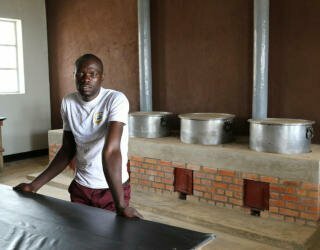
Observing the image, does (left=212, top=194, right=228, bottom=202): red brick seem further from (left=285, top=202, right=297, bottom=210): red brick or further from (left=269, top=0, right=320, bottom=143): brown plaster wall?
(left=269, top=0, right=320, bottom=143): brown plaster wall

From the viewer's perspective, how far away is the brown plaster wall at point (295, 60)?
3912mm

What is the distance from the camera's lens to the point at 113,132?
2.04 m

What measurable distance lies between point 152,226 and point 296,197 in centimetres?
212

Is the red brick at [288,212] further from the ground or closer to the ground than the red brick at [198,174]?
closer to the ground

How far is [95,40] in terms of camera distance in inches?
232

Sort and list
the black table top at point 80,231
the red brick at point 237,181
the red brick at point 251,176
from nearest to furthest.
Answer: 1. the black table top at point 80,231
2. the red brick at point 251,176
3. the red brick at point 237,181

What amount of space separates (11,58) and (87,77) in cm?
504

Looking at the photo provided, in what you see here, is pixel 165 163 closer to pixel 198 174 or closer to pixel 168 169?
pixel 168 169

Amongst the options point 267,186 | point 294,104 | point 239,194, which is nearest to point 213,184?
point 239,194

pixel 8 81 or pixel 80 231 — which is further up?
pixel 8 81

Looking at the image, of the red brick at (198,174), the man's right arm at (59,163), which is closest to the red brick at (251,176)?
the red brick at (198,174)

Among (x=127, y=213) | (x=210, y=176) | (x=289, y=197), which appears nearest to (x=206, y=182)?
(x=210, y=176)

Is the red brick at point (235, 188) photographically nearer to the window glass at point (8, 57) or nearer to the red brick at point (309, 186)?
the red brick at point (309, 186)

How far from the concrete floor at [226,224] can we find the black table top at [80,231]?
1.59m
